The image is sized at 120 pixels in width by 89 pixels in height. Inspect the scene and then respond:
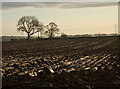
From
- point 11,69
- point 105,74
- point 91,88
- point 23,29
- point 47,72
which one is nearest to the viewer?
point 91,88

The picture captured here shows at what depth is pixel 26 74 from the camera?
870 centimetres

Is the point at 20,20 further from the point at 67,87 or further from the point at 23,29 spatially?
the point at 67,87

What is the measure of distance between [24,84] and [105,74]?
3.36 m

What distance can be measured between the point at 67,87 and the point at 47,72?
9.05 feet

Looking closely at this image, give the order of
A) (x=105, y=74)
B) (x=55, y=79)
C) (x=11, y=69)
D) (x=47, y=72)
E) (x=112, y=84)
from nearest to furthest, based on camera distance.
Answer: (x=112, y=84), (x=55, y=79), (x=105, y=74), (x=47, y=72), (x=11, y=69)

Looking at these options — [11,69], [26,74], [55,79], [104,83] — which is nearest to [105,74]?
[104,83]

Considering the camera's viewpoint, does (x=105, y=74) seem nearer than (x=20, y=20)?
Yes

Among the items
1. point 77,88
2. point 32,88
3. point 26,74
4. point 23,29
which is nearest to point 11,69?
point 26,74

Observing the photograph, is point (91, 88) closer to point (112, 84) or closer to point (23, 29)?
point (112, 84)

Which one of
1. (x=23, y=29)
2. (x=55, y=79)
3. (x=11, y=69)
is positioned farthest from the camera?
(x=23, y=29)

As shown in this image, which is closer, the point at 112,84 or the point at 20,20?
the point at 112,84

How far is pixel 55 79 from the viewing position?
7504 millimetres

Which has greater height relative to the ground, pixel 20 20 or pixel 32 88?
pixel 20 20

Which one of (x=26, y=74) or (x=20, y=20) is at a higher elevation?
(x=20, y=20)
